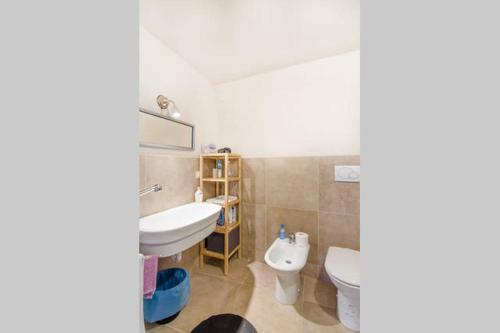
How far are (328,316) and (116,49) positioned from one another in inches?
69.3

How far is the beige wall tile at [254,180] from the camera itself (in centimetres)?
178

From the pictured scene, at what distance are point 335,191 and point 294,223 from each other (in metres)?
0.50

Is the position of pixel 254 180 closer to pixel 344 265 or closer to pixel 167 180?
Result: pixel 167 180

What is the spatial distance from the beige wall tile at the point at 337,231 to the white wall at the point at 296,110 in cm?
59

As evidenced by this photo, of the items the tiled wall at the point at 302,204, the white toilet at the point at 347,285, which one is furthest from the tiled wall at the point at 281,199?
the white toilet at the point at 347,285

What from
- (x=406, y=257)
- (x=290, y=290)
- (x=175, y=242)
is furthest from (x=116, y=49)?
(x=290, y=290)

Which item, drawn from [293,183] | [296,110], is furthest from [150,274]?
[296,110]

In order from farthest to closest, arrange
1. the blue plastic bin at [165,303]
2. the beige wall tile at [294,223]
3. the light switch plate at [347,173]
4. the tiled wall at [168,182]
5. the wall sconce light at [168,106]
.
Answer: the beige wall tile at [294,223] < the light switch plate at [347,173] < the wall sconce light at [168,106] < the tiled wall at [168,182] < the blue plastic bin at [165,303]

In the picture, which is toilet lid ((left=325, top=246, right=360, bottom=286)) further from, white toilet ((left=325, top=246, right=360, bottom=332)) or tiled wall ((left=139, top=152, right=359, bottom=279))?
tiled wall ((left=139, top=152, right=359, bottom=279))

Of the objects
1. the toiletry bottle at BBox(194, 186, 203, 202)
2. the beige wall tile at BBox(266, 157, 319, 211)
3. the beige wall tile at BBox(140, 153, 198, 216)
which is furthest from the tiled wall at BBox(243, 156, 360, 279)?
the beige wall tile at BBox(140, 153, 198, 216)

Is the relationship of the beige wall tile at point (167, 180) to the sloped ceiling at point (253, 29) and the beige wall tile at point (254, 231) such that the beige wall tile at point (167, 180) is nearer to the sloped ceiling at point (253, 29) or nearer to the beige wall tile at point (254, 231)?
the beige wall tile at point (254, 231)

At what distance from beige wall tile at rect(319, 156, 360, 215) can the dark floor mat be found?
106cm

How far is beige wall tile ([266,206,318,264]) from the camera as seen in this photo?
157 centimetres

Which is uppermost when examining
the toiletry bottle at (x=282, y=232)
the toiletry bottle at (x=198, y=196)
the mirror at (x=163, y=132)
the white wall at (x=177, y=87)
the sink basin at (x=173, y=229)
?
the white wall at (x=177, y=87)
